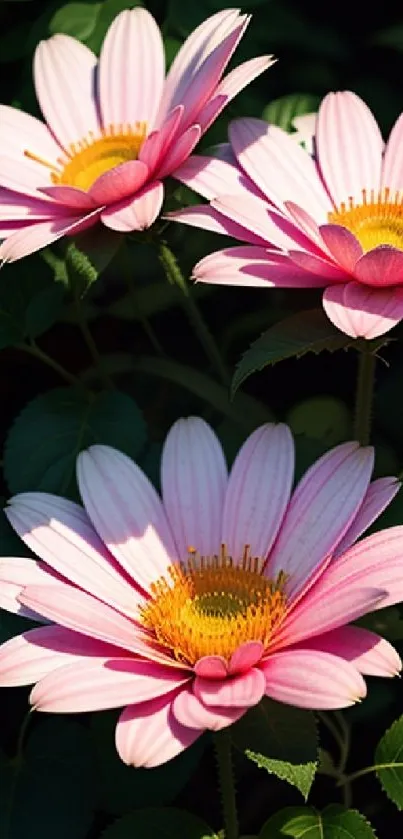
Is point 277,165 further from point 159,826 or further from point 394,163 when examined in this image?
point 159,826

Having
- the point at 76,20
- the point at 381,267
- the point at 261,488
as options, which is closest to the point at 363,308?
the point at 381,267

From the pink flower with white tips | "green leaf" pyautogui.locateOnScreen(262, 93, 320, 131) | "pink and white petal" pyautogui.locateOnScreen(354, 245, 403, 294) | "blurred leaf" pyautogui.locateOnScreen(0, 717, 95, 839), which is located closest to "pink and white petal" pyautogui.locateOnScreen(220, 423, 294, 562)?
the pink flower with white tips

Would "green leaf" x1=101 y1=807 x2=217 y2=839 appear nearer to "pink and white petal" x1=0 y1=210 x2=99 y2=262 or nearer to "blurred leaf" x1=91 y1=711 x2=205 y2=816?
"blurred leaf" x1=91 y1=711 x2=205 y2=816

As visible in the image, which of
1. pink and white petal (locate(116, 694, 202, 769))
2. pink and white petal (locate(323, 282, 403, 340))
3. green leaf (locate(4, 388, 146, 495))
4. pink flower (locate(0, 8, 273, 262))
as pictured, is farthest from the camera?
green leaf (locate(4, 388, 146, 495))

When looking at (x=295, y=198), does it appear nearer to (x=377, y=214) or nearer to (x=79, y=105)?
(x=377, y=214)

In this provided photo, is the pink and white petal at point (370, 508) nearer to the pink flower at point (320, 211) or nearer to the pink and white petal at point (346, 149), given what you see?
the pink flower at point (320, 211)

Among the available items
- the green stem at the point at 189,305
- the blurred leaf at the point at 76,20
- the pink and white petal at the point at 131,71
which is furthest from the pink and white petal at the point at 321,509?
the blurred leaf at the point at 76,20
